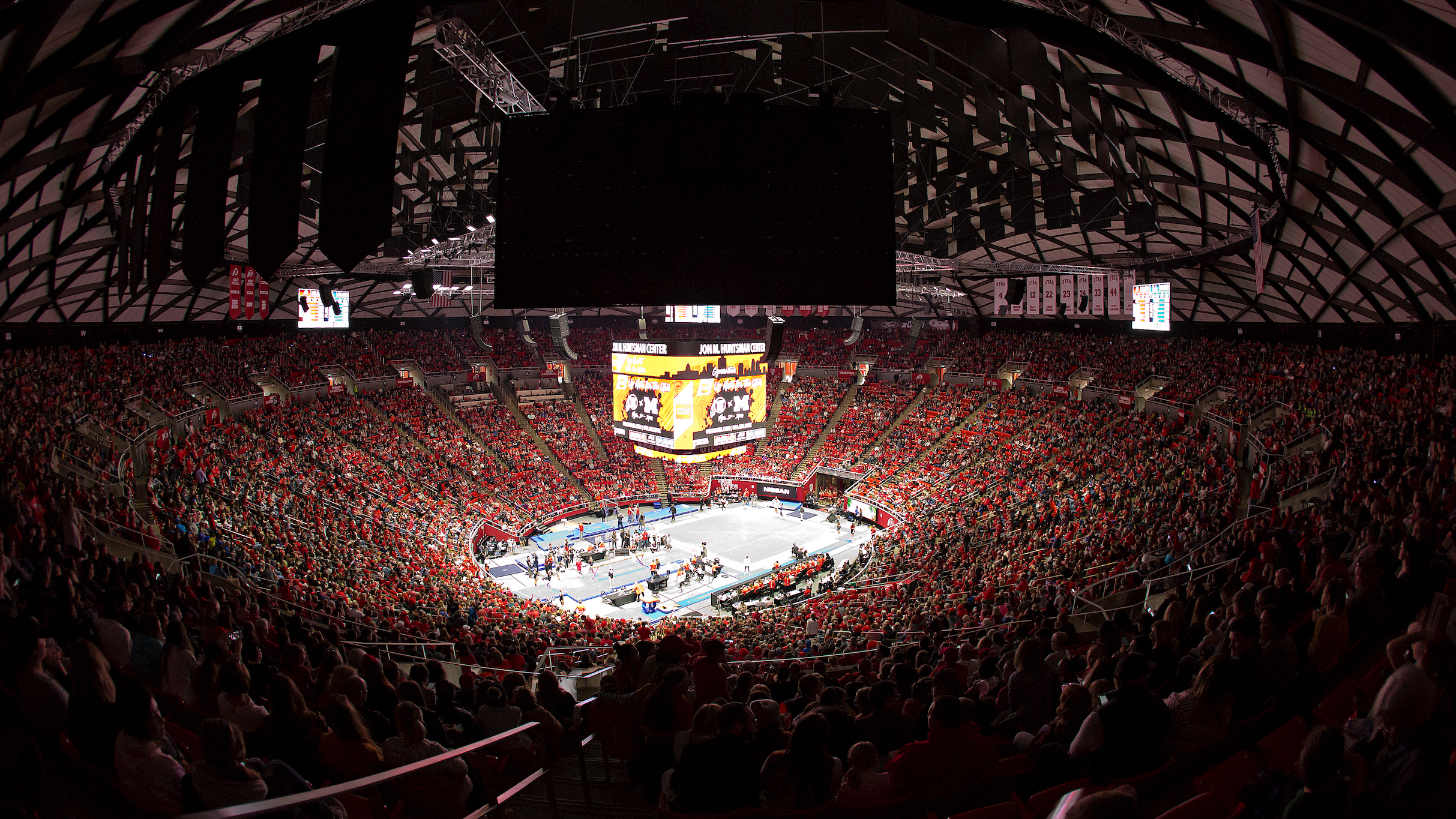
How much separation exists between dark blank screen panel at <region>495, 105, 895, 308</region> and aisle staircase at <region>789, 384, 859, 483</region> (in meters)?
28.8

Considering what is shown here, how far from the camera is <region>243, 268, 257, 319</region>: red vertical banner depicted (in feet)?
78.2

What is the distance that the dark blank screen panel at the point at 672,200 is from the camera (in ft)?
37.3

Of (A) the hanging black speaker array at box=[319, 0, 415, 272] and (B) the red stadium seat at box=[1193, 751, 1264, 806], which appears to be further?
(A) the hanging black speaker array at box=[319, 0, 415, 272]

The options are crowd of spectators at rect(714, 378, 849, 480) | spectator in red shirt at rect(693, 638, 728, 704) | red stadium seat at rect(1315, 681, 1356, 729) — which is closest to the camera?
red stadium seat at rect(1315, 681, 1356, 729)

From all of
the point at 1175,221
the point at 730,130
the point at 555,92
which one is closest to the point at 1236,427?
Result: the point at 1175,221

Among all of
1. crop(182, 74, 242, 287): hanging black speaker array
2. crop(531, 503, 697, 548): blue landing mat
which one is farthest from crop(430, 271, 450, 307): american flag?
crop(182, 74, 242, 287): hanging black speaker array

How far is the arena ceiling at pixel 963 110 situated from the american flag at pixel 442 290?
6.52 ft

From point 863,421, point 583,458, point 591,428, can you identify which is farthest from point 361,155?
point 863,421

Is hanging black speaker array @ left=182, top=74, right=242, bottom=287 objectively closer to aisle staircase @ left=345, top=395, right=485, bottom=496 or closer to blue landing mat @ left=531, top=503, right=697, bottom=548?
blue landing mat @ left=531, top=503, right=697, bottom=548

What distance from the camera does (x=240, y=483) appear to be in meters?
23.0

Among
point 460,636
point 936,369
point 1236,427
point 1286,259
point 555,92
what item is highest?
point 555,92

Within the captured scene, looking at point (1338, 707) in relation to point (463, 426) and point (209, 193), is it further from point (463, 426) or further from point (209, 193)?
point (463, 426)

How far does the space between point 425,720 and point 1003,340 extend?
141 ft

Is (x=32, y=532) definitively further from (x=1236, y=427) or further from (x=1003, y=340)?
(x=1003, y=340)
